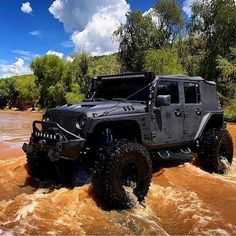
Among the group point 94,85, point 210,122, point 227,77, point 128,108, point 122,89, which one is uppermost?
point 227,77

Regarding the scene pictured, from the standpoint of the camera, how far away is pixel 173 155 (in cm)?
797

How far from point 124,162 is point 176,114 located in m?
2.09

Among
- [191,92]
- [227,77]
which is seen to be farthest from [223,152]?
[227,77]

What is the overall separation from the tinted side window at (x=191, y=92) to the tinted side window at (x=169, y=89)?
0.32m

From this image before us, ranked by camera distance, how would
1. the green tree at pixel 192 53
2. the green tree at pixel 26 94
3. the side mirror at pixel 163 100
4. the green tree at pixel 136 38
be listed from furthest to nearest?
the green tree at pixel 26 94, the green tree at pixel 136 38, the green tree at pixel 192 53, the side mirror at pixel 163 100

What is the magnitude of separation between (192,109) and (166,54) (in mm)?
26172

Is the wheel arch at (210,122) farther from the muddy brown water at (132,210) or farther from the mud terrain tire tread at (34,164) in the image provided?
the mud terrain tire tread at (34,164)

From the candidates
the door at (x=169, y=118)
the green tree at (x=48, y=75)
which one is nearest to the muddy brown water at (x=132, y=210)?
the door at (x=169, y=118)

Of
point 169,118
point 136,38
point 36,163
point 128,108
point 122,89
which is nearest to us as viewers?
point 128,108

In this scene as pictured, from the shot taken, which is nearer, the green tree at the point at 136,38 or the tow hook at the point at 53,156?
the tow hook at the point at 53,156

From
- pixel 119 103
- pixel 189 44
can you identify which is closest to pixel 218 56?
pixel 189 44

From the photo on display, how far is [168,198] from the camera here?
7020 mm

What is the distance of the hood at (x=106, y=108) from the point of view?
650 cm

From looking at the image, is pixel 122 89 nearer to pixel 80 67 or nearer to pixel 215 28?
pixel 215 28
